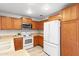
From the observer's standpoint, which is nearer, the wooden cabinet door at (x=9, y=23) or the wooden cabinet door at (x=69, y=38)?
the wooden cabinet door at (x=69, y=38)

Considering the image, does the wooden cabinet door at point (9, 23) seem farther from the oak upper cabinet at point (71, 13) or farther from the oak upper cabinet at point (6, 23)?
the oak upper cabinet at point (71, 13)

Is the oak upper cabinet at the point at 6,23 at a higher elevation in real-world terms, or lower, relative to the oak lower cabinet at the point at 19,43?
higher

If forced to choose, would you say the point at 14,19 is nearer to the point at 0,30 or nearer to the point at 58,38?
the point at 0,30

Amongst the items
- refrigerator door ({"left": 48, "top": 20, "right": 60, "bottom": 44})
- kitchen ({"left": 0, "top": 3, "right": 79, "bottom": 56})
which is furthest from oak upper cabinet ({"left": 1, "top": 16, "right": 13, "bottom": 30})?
refrigerator door ({"left": 48, "top": 20, "right": 60, "bottom": 44})

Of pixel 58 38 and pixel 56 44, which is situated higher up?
pixel 58 38

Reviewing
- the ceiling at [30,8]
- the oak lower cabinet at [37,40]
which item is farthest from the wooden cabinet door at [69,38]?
the oak lower cabinet at [37,40]

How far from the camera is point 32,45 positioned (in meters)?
3.73

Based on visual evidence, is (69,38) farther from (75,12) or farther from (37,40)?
(37,40)

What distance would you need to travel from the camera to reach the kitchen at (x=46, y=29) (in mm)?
1609

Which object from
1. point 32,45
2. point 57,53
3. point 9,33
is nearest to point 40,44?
point 32,45

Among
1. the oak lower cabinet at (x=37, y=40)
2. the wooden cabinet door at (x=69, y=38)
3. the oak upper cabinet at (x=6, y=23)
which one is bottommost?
the oak lower cabinet at (x=37, y=40)

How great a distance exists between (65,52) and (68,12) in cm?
94

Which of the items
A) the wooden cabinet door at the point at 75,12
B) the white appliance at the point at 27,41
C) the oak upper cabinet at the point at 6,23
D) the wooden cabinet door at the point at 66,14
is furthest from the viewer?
the white appliance at the point at 27,41

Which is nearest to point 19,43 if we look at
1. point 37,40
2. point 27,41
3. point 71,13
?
point 27,41
